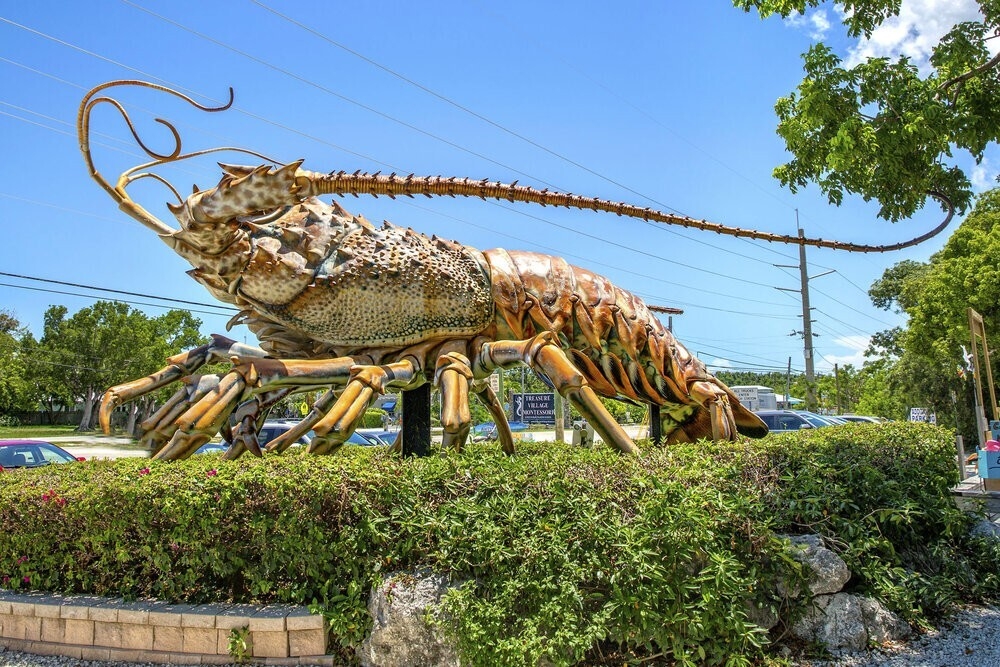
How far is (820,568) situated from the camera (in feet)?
14.2

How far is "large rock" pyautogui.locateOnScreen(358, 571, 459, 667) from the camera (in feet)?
12.5

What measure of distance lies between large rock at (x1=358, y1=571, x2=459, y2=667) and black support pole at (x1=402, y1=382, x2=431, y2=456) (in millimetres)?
2374

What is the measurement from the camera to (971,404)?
3069 centimetres

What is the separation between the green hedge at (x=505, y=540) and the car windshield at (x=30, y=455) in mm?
7899

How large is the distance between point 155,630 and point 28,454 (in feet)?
32.0

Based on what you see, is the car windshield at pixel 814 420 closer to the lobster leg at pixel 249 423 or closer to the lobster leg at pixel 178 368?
the lobster leg at pixel 249 423

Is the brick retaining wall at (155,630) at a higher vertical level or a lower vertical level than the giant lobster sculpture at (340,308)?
lower

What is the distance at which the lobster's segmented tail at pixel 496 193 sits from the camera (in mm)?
5672

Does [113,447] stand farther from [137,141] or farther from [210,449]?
[137,141]

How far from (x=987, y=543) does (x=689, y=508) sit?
10.4ft

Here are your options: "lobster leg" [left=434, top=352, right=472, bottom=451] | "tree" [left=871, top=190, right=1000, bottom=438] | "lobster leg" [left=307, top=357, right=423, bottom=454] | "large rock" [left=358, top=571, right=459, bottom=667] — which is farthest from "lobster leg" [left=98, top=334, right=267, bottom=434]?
"tree" [left=871, top=190, right=1000, bottom=438]

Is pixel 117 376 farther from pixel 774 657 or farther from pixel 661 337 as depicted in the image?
pixel 774 657

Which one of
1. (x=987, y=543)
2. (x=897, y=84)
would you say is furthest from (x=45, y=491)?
(x=897, y=84)

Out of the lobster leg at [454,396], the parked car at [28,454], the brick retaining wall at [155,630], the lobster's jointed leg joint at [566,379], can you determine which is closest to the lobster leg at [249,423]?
the lobster leg at [454,396]
